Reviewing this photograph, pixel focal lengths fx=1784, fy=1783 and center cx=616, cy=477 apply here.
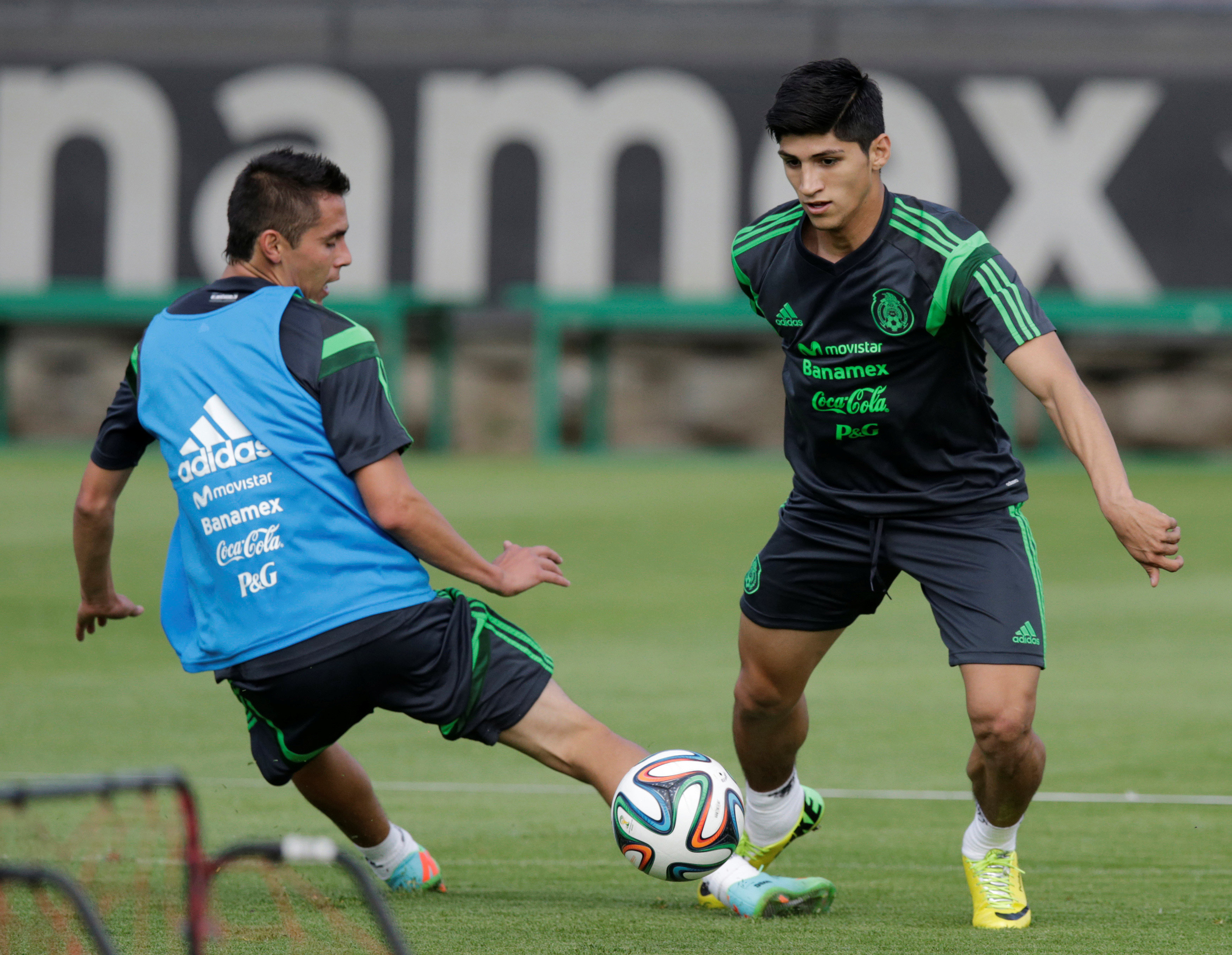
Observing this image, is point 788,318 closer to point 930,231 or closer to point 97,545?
point 930,231

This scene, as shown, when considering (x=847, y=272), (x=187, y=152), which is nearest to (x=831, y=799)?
(x=847, y=272)

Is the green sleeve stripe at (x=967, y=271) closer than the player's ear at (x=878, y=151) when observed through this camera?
Yes

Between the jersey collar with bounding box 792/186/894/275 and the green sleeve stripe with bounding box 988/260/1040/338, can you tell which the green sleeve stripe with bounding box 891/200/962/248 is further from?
the green sleeve stripe with bounding box 988/260/1040/338

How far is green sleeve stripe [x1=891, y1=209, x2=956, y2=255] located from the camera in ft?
16.1

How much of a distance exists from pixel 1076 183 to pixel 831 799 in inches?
678

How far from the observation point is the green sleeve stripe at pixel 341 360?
438cm

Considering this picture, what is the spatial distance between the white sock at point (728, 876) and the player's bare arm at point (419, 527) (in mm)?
1115

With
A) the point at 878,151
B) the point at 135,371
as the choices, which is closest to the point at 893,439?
the point at 878,151

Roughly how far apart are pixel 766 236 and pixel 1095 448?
126 centimetres

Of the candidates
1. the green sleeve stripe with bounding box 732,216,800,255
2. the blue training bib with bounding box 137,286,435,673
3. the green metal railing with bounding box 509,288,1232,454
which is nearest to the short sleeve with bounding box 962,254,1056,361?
the green sleeve stripe with bounding box 732,216,800,255

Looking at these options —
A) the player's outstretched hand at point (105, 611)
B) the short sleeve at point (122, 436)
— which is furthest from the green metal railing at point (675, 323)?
the short sleeve at point (122, 436)

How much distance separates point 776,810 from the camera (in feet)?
18.4

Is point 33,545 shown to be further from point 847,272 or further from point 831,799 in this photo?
point 847,272

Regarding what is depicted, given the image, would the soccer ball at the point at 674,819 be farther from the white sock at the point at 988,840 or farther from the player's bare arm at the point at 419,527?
the white sock at the point at 988,840
